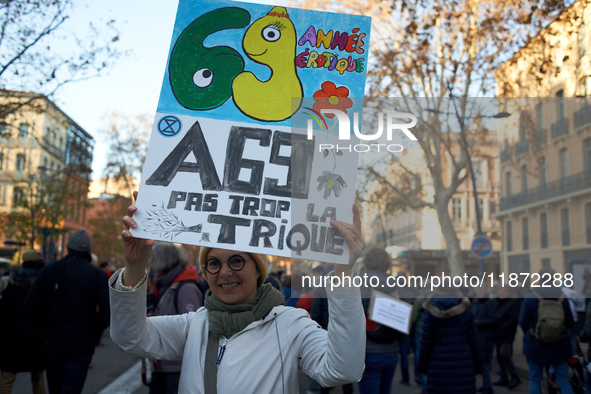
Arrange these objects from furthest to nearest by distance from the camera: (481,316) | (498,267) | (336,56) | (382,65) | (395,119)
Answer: (498,267) < (382,65) < (481,316) < (395,119) < (336,56)

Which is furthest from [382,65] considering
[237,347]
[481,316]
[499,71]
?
[237,347]

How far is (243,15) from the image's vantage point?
108 inches

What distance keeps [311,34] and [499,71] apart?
48.1ft

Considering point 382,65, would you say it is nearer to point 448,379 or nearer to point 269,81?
point 448,379

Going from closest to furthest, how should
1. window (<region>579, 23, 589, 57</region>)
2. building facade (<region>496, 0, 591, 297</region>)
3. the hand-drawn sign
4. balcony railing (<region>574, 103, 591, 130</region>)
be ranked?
the hand-drawn sign → window (<region>579, 23, 589, 57</region>) → building facade (<region>496, 0, 591, 297</region>) → balcony railing (<region>574, 103, 591, 130</region>)

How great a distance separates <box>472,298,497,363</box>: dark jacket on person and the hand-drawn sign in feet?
27.3

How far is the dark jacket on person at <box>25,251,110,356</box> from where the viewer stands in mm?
5027

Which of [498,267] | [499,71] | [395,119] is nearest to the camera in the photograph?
[395,119]

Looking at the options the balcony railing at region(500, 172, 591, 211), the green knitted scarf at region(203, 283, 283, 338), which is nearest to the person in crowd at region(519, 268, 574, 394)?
the green knitted scarf at region(203, 283, 283, 338)

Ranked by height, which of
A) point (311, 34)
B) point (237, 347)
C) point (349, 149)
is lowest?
point (237, 347)

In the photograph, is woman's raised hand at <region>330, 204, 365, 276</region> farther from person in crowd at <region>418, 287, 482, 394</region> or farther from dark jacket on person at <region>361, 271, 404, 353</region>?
person in crowd at <region>418, 287, 482, 394</region>

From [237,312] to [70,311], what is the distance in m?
3.28

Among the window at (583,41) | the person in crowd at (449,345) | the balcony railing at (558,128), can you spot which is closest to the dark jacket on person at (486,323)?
the person in crowd at (449,345)

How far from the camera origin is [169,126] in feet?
8.22
